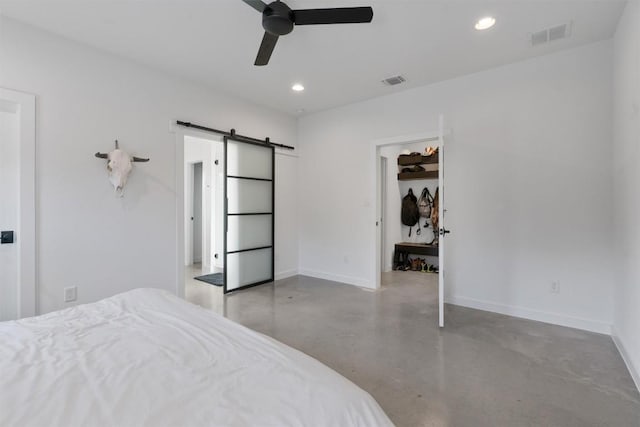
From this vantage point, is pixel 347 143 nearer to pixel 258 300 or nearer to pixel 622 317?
pixel 258 300

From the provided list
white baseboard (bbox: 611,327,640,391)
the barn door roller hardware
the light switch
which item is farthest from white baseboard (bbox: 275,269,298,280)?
white baseboard (bbox: 611,327,640,391)

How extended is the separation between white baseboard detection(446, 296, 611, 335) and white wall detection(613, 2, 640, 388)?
0.16 m

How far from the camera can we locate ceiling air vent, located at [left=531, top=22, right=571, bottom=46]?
8.77ft

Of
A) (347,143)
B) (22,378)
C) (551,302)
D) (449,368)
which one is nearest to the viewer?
(22,378)

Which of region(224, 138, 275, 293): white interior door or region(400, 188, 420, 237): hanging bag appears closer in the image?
region(224, 138, 275, 293): white interior door

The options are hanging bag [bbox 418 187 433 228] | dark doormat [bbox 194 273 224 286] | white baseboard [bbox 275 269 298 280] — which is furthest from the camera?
hanging bag [bbox 418 187 433 228]

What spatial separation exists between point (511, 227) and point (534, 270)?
1.65ft

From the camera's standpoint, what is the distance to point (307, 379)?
982 millimetres

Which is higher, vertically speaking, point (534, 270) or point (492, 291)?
point (534, 270)

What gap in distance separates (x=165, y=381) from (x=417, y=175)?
18.5 feet

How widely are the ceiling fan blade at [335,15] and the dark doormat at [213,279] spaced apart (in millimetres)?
3764

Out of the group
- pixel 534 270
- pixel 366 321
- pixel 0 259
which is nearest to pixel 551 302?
pixel 534 270

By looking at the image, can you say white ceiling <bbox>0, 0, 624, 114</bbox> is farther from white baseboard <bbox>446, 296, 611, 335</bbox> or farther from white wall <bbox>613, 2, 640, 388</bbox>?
white baseboard <bbox>446, 296, 611, 335</bbox>

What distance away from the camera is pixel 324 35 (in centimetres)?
277
